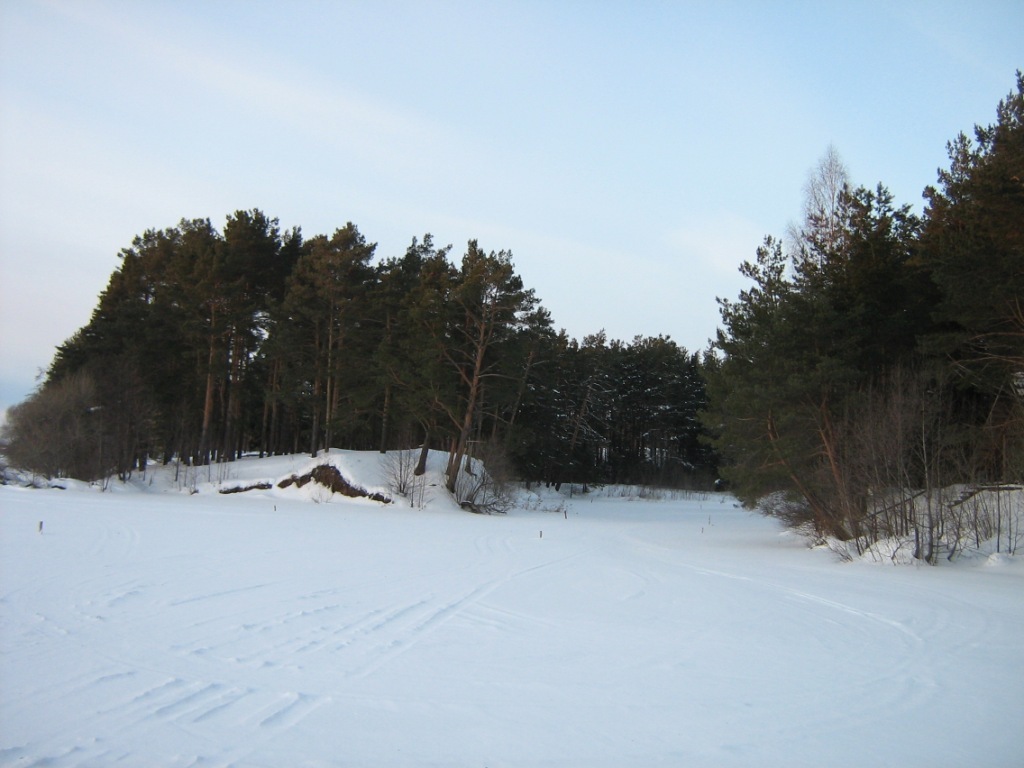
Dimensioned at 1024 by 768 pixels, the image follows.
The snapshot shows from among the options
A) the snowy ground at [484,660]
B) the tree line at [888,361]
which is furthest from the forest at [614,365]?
the snowy ground at [484,660]

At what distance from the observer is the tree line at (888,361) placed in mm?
18078

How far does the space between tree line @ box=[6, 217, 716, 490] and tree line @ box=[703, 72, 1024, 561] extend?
39.2 feet

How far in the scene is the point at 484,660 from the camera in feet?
24.9

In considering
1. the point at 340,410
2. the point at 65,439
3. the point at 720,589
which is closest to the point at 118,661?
the point at 720,589

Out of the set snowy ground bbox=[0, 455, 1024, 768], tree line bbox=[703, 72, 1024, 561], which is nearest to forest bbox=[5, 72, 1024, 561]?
tree line bbox=[703, 72, 1024, 561]

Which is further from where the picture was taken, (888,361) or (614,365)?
(614,365)

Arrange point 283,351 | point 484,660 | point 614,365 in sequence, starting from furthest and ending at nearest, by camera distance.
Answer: point 614,365
point 283,351
point 484,660

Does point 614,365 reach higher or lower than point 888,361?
higher

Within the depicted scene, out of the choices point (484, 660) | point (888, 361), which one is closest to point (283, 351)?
point (888, 361)

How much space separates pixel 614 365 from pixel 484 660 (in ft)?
176

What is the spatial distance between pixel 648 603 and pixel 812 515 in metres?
13.0

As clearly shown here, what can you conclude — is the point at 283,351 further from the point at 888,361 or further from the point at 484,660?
the point at 484,660

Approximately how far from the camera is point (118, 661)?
267 inches

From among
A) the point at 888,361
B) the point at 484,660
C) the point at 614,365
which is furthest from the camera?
the point at 614,365
